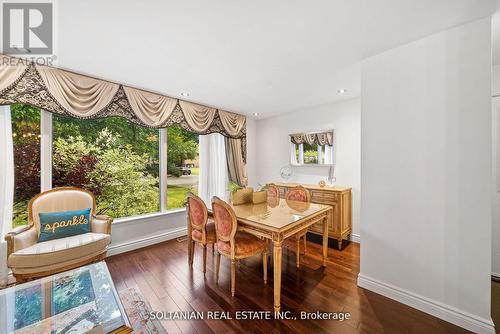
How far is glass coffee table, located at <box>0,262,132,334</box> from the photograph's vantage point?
1.20 m

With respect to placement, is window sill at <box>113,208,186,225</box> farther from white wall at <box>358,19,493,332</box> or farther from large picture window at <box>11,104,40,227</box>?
white wall at <box>358,19,493,332</box>

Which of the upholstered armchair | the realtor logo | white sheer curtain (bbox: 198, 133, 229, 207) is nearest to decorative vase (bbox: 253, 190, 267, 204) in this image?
white sheer curtain (bbox: 198, 133, 229, 207)

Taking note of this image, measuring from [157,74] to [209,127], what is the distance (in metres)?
1.41

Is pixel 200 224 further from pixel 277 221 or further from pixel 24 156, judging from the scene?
pixel 24 156

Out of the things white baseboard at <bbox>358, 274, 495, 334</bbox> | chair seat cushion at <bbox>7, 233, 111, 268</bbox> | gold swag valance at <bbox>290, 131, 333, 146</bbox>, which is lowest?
white baseboard at <bbox>358, 274, 495, 334</bbox>

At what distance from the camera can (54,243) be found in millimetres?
2057

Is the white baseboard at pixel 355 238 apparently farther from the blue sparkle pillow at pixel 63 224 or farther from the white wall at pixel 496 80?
the blue sparkle pillow at pixel 63 224

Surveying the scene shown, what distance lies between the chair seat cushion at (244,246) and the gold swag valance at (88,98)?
2189mm

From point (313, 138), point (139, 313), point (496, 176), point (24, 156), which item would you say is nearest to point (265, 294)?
point (139, 313)

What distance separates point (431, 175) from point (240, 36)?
83.2 inches

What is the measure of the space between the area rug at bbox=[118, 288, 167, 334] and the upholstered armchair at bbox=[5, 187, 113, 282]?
1.96 ft

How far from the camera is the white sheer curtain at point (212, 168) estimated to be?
407 centimetres

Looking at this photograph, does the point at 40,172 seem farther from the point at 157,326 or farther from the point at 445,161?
the point at 445,161

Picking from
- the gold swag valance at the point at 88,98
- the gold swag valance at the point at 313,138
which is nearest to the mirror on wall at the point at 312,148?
the gold swag valance at the point at 313,138
